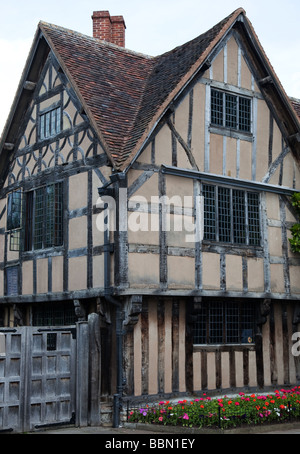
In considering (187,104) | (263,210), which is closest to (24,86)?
(187,104)

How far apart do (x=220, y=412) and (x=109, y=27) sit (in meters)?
12.3

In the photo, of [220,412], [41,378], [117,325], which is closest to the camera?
[220,412]

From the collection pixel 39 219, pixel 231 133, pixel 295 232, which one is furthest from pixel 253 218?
pixel 39 219

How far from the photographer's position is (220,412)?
483 inches

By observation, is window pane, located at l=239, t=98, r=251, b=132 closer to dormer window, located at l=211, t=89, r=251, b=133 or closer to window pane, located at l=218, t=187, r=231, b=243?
dormer window, located at l=211, t=89, r=251, b=133

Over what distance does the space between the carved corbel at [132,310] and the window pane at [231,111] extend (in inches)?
202

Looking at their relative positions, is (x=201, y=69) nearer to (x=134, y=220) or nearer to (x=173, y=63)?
(x=173, y=63)

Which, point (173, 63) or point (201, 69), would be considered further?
point (173, 63)

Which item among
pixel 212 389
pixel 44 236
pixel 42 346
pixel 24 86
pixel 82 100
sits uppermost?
pixel 24 86

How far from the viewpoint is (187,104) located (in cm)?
1550

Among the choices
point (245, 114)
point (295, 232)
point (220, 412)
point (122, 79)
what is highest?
point (122, 79)

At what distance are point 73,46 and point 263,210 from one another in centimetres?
633

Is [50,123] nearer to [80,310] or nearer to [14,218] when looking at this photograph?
[14,218]

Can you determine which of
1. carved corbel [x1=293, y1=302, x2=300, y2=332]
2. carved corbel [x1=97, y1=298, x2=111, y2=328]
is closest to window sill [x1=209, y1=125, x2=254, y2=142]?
carved corbel [x1=293, y1=302, x2=300, y2=332]
